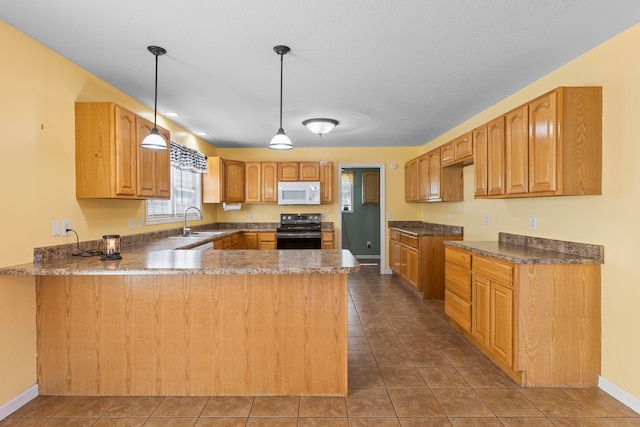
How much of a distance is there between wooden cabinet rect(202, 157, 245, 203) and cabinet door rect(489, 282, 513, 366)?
415 cm

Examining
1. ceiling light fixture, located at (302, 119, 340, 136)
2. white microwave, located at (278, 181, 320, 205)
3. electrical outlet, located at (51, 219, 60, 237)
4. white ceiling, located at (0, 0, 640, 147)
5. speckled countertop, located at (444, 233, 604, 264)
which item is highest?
white ceiling, located at (0, 0, 640, 147)

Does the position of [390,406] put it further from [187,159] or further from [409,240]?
[187,159]

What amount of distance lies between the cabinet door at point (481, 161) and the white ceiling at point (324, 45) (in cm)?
40

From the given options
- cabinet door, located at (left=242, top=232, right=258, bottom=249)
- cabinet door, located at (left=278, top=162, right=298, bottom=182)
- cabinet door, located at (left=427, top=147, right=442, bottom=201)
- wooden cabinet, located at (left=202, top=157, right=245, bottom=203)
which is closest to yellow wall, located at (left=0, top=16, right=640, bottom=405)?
cabinet door, located at (left=427, top=147, right=442, bottom=201)

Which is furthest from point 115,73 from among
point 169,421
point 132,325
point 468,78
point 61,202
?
point 468,78

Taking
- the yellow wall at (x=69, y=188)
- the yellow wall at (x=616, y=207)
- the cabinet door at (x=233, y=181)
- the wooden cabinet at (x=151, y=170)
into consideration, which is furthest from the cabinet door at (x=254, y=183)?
the yellow wall at (x=616, y=207)

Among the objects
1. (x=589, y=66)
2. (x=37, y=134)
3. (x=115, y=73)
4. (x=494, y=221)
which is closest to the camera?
(x=37, y=134)

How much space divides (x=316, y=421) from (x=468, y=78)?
2895mm

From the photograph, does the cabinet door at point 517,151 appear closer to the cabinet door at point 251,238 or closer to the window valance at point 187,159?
the window valance at point 187,159

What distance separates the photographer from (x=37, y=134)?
232cm

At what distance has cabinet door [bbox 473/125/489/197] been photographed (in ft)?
10.9

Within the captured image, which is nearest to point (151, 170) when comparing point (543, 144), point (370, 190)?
point (543, 144)

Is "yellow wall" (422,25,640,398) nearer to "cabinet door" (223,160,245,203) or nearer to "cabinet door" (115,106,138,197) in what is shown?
"cabinet door" (115,106,138,197)

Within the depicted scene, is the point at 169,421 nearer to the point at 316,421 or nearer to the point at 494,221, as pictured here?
the point at 316,421
